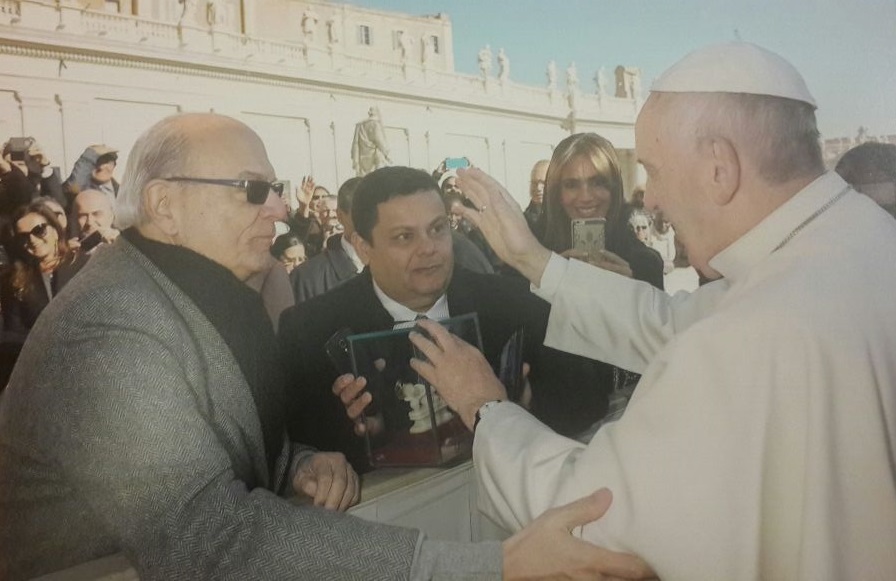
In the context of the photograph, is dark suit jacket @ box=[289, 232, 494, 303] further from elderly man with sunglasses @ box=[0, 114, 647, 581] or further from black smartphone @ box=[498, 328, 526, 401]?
black smartphone @ box=[498, 328, 526, 401]

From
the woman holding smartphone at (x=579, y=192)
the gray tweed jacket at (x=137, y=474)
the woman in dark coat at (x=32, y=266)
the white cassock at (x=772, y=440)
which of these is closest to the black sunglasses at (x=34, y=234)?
the woman in dark coat at (x=32, y=266)

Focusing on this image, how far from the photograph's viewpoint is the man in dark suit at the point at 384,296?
5.38ft

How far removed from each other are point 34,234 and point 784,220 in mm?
1441

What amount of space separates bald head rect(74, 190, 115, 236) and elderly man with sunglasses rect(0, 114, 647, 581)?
0.10ft

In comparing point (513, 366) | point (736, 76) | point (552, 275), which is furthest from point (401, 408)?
point (736, 76)

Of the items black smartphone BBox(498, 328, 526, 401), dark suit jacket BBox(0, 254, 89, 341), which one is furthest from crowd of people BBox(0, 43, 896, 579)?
black smartphone BBox(498, 328, 526, 401)

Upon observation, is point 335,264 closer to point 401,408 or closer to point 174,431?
point 401,408

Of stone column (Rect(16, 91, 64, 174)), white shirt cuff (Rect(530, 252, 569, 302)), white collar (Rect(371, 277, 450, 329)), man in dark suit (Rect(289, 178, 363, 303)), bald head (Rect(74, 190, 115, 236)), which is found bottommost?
white collar (Rect(371, 277, 450, 329))

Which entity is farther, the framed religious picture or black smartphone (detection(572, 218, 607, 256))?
black smartphone (detection(572, 218, 607, 256))

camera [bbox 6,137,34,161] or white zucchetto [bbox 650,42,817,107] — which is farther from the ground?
white zucchetto [bbox 650,42,817,107]

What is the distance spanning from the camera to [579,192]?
204 centimetres

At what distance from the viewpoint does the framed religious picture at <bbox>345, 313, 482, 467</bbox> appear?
1683 mm

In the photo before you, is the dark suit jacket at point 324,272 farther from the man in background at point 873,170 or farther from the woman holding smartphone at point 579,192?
the man in background at point 873,170

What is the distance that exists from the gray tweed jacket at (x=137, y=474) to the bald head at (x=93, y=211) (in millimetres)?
63
